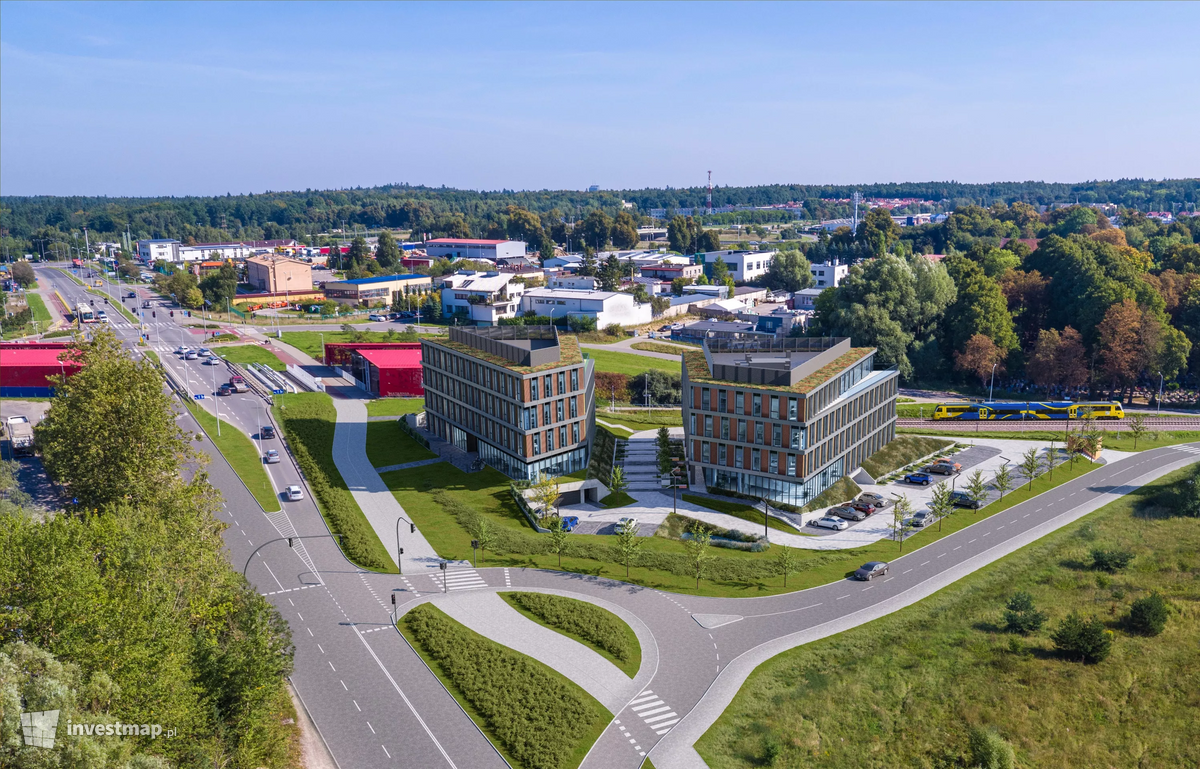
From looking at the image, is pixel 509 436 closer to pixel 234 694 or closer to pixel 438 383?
pixel 438 383

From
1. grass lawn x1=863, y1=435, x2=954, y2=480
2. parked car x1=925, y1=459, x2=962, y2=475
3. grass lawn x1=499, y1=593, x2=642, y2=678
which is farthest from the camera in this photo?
grass lawn x1=863, y1=435, x2=954, y2=480

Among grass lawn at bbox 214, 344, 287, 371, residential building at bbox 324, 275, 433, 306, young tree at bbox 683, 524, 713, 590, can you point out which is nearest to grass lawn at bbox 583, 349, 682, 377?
grass lawn at bbox 214, 344, 287, 371

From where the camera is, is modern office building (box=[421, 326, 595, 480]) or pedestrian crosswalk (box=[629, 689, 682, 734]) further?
modern office building (box=[421, 326, 595, 480])

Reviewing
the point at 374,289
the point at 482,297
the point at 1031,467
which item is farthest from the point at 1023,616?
the point at 374,289

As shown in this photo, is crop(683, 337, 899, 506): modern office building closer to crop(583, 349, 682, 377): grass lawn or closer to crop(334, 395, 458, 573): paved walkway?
crop(334, 395, 458, 573): paved walkway

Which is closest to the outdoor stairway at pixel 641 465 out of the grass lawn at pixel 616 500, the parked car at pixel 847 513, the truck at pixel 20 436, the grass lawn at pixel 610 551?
the grass lawn at pixel 616 500
